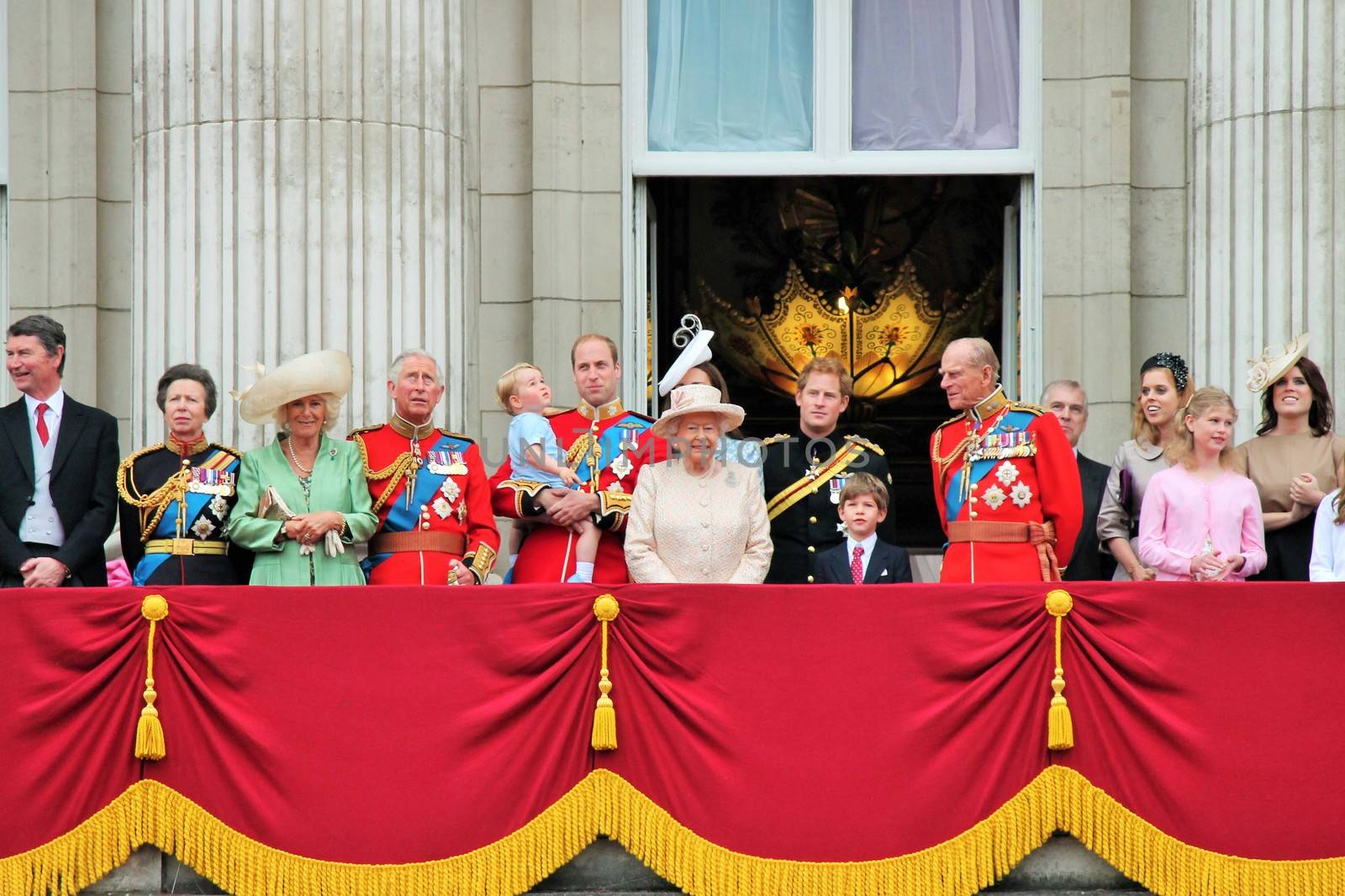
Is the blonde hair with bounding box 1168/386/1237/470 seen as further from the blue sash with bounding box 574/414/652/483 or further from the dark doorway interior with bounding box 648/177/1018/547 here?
the dark doorway interior with bounding box 648/177/1018/547

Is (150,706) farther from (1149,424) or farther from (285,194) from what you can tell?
(1149,424)

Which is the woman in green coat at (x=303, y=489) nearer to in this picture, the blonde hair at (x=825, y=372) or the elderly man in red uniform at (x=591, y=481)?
the elderly man in red uniform at (x=591, y=481)

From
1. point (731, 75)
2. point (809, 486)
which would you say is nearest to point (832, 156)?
point (731, 75)

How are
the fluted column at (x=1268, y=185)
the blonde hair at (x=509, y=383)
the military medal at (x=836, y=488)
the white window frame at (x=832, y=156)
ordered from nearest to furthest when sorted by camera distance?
the military medal at (x=836, y=488), the blonde hair at (x=509, y=383), the fluted column at (x=1268, y=185), the white window frame at (x=832, y=156)

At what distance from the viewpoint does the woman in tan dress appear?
8188mm

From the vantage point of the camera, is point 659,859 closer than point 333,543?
Yes

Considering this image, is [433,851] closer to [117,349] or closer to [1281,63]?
[117,349]

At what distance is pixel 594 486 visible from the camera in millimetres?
8305

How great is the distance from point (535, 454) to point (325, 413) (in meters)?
0.90

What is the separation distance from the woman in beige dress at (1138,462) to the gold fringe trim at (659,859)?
1.72 metres

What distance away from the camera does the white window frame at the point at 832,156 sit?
1145cm

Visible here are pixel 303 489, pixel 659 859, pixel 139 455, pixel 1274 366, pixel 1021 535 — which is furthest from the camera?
pixel 1274 366

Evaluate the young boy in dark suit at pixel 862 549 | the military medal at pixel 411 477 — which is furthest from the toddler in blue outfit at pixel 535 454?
the young boy in dark suit at pixel 862 549

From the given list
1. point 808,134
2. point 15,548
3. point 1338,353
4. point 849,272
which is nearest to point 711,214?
point 849,272
